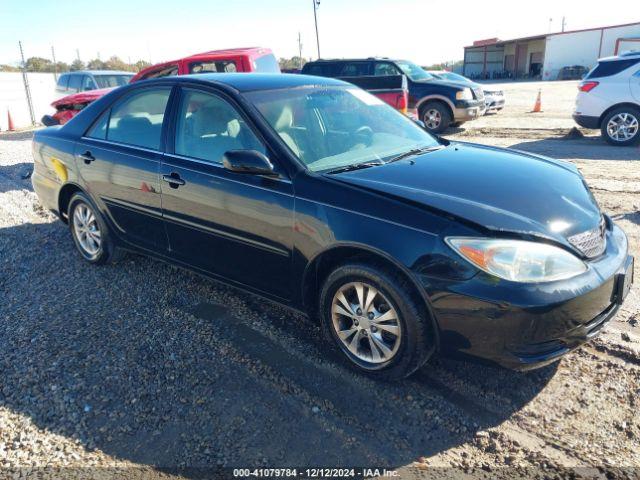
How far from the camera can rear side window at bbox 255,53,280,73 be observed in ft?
31.4

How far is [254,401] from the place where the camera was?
2.84 m

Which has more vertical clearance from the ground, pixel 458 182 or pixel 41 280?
pixel 458 182

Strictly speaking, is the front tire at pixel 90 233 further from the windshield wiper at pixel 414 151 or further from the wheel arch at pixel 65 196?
the windshield wiper at pixel 414 151

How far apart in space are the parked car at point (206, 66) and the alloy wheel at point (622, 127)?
6954mm

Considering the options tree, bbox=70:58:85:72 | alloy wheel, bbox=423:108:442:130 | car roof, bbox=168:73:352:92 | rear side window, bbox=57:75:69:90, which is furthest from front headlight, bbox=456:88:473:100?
tree, bbox=70:58:85:72

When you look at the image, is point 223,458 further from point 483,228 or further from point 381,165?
point 381,165

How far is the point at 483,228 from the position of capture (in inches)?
98.9

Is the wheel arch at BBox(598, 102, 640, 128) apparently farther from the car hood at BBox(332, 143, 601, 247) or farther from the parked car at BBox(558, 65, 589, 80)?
the parked car at BBox(558, 65, 589, 80)

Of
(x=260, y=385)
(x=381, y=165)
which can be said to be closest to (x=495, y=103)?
(x=381, y=165)

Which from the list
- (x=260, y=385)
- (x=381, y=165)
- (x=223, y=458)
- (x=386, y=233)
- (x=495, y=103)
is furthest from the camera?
(x=495, y=103)

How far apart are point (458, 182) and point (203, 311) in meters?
2.15

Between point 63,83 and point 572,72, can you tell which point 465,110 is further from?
point 572,72

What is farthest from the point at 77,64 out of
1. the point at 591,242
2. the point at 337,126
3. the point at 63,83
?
the point at 591,242

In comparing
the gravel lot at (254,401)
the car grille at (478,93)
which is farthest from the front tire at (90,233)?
the car grille at (478,93)
